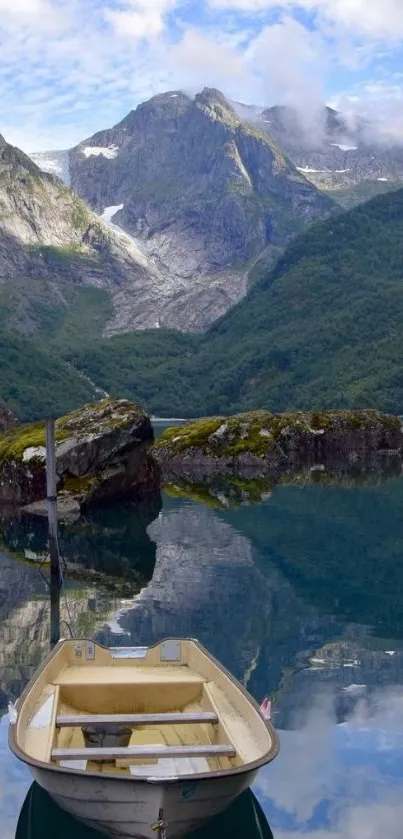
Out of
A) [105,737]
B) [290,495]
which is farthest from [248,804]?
[290,495]

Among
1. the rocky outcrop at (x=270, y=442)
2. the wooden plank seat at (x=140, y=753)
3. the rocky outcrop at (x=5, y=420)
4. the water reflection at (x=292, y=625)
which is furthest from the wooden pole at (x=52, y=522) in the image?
the rocky outcrop at (x=5, y=420)

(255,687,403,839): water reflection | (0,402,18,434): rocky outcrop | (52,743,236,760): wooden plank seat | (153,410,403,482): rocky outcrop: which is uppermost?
(52,743,236,760): wooden plank seat

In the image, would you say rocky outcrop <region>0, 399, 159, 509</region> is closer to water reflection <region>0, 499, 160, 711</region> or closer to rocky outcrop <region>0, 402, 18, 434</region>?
water reflection <region>0, 499, 160, 711</region>

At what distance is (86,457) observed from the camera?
68625mm

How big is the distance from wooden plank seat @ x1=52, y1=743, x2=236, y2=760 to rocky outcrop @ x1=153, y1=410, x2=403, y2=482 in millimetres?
78532

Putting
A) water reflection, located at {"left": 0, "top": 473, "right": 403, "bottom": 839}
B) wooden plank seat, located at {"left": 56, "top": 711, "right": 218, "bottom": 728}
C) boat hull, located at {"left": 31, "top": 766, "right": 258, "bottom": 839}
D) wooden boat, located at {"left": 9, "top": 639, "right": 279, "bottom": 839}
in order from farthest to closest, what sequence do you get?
1. water reflection, located at {"left": 0, "top": 473, "right": 403, "bottom": 839}
2. wooden plank seat, located at {"left": 56, "top": 711, "right": 218, "bottom": 728}
3. wooden boat, located at {"left": 9, "top": 639, "right": 279, "bottom": 839}
4. boat hull, located at {"left": 31, "top": 766, "right": 258, "bottom": 839}

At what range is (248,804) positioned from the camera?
1694cm

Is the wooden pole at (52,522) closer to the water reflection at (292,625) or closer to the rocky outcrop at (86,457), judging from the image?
the water reflection at (292,625)

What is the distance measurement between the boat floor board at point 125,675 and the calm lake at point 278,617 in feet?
6.59

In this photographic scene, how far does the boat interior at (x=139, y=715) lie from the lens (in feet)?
51.4

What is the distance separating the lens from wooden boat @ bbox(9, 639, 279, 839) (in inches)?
547

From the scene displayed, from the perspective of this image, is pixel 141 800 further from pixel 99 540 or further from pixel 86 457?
pixel 86 457

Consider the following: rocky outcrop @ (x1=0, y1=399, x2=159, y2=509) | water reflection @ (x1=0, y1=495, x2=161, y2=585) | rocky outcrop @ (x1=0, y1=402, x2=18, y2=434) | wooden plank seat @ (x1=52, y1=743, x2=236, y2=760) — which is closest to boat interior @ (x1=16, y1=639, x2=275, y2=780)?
wooden plank seat @ (x1=52, y1=743, x2=236, y2=760)

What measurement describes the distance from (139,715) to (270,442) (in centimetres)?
9124
